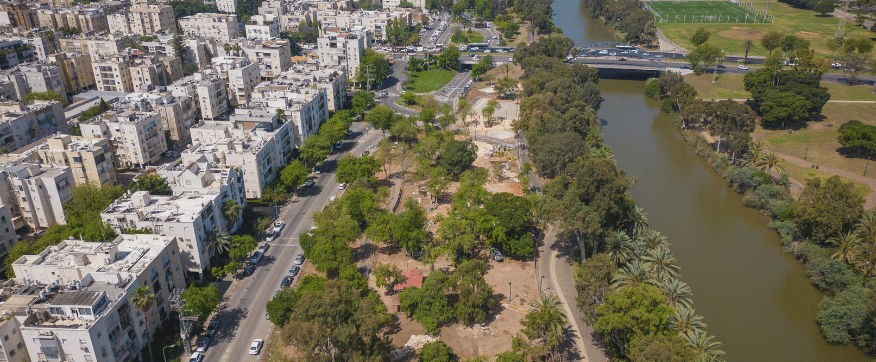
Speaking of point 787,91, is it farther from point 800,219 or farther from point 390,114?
point 390,114

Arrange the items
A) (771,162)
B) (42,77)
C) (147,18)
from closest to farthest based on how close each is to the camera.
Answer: (771,162) → (42,77) → (147,18)

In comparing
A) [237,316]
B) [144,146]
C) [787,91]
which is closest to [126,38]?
[144,146]

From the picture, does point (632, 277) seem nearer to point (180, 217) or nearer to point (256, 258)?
point (256, 258)

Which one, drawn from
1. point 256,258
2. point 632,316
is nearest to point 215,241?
point 256,258

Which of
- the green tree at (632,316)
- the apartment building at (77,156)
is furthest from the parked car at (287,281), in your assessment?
the apartment building at (77,156)

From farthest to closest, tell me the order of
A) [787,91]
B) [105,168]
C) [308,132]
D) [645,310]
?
[787,91] < [308,132] < [105,168] < [645,310]

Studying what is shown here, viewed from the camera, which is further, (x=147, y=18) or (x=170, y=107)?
(x=147, y=18)
